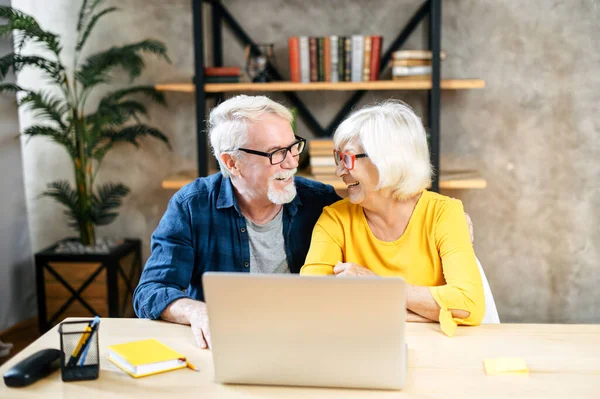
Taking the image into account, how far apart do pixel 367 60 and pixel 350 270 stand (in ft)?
5.65

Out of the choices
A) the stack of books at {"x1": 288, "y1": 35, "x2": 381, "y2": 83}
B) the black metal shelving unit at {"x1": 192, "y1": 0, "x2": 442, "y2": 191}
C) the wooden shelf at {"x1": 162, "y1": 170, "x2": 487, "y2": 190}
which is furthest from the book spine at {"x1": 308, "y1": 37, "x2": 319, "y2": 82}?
the wooden shelf at {"x1": 162, "y1": 170, "x2": 487, "y2": 190}

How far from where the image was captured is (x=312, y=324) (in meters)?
1.25

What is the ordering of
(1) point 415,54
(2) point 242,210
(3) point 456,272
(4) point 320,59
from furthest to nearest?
(4) point 320,59, (1) point 415,54, (2) point 242,210, (3) point 456,272

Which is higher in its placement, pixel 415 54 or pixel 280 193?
pixel 415 54

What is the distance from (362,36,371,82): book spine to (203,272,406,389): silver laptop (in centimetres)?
217

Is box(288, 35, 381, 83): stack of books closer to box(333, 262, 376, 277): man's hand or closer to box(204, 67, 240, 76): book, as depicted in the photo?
box(204, 67, 240, 76): book

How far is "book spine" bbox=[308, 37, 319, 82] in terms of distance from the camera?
326 centimetres

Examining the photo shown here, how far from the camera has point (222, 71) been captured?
10.8 feet

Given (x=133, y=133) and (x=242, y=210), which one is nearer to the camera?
(x=242, y=210)

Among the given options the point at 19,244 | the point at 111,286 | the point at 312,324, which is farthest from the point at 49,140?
the point at 312,324

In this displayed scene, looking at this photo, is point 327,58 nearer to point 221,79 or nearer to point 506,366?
point 221,79

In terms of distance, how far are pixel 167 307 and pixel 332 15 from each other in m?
2.17

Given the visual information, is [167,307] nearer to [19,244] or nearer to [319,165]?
[319,165]

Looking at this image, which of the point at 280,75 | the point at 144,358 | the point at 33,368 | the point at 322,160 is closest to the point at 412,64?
the point at 322,160
